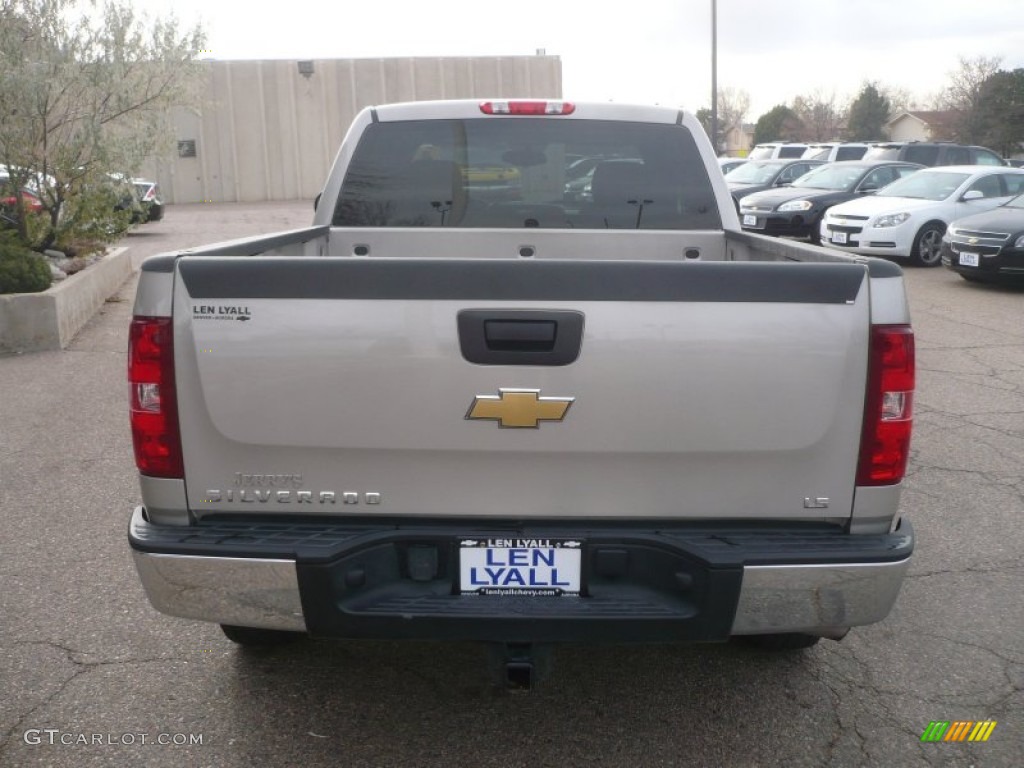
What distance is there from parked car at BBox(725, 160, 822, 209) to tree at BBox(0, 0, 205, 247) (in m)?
13.8

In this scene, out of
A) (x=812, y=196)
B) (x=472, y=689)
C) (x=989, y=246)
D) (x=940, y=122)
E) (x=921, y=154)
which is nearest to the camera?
(x=472, y=689)

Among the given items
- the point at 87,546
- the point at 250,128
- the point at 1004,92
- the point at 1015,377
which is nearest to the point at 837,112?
the point at 1004,92

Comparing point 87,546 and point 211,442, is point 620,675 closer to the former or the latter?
point 211,442

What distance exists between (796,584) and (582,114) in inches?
106

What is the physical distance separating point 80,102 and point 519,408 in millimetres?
9972

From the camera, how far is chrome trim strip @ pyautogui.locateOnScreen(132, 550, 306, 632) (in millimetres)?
2805

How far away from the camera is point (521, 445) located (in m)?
2.82

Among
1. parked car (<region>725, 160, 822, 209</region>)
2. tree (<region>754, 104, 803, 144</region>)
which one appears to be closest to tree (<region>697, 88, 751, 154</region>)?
tree (<region>754, 104, 803, 144</region>)

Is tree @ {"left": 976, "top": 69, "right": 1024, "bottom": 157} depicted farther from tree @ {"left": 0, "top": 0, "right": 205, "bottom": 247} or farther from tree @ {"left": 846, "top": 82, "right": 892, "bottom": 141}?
tree @ {"left": 0, "top": 0, "right": 205, "bottom": 247}

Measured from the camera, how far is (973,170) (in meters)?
16.4

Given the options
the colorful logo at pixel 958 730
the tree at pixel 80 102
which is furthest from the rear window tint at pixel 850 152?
the colorful logo at pixel 958 730

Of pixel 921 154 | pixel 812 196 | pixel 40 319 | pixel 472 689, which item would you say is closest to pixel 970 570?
pixel 472 689

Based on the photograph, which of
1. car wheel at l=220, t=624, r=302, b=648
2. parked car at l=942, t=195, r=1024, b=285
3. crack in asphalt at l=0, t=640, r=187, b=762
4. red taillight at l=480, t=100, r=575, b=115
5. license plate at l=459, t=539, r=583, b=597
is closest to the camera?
license plate at l=459, t=539, r=583, b=597

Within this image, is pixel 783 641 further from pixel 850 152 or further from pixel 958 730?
pixel 850 152
